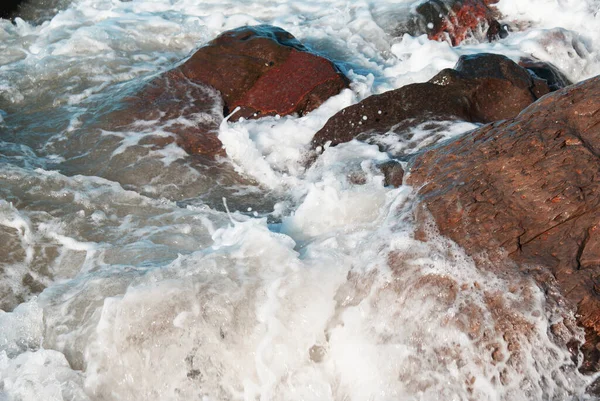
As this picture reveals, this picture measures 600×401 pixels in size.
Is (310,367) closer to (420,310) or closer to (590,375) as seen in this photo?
(420,310)

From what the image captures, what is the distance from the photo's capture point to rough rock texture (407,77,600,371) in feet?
10.4

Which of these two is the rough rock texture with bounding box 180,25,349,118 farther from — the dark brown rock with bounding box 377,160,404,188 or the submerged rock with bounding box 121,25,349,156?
the dark brown rock with bounding box 377,160,404,188

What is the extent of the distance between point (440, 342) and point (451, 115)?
8.99ft

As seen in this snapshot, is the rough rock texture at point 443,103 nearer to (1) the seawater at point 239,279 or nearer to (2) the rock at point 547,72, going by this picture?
(1) the seawater at point 239,279

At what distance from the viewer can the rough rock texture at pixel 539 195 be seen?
3156mm

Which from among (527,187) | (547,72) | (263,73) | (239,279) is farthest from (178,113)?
(547,72)

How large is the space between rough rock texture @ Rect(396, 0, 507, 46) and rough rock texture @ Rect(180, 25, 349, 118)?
2.71m

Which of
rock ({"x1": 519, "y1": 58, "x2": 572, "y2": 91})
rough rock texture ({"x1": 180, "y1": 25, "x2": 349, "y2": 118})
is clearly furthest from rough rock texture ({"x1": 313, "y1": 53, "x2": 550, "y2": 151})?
rock ({"x1": 519, "y1": 58, "x2": 572, "y2": 91})

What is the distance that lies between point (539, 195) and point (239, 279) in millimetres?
1692

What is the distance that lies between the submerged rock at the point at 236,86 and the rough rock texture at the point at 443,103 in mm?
724

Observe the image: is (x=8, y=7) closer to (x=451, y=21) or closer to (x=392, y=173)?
(x=451, y=21)

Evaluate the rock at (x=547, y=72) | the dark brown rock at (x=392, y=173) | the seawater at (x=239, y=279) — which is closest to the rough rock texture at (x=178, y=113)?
the seawater at (x=239, y=279)

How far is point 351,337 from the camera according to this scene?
3.31m

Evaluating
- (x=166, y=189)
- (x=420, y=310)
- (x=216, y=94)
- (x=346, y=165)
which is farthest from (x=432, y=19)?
(x=420, y=310)
